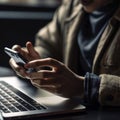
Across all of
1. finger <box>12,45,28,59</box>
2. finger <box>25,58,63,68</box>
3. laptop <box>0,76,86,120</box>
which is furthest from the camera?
finger <box>12,45,28,59</box>

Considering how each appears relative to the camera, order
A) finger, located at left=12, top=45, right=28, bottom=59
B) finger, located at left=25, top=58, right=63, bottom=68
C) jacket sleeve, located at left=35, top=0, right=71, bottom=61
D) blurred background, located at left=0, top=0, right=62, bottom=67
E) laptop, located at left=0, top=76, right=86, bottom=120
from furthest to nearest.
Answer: blurred background, located at left=0, top=0, right=62, bottom=67, jacket sleeve, located at left=35, top=0, right=71, bottom=61, finger, located at left=12, top=45, right=28, bottom=59, finger, located at left=25, top=58, right=63, bottom=68, laptop, located at left=0, top=76, right=86, bottom=120

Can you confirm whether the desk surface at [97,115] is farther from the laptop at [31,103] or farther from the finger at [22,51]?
the finger at [22,51]

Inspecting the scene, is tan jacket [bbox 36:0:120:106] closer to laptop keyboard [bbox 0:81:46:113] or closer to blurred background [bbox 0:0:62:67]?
laptop keyboard [bbox 0:81:46:113]

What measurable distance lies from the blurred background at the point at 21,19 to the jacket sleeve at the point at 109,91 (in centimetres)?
125

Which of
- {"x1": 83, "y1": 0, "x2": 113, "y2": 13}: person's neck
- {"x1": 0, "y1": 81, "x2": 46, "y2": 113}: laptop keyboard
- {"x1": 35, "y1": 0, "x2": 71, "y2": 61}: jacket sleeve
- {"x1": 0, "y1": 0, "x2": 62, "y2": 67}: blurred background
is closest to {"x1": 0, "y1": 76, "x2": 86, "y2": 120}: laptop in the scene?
{"x1": 0, "y1": 81, "x2": 46, "y2": 113}: laptop keyboard

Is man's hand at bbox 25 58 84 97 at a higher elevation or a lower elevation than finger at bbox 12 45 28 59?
lower

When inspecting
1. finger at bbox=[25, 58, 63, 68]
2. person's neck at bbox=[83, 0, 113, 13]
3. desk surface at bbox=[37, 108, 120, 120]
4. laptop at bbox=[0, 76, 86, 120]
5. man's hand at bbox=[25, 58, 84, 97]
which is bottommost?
desk surface at bbox=[37, 108, 120, 120]

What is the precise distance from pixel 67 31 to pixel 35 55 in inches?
19.4

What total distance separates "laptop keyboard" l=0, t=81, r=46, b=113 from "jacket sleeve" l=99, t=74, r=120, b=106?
18 cm

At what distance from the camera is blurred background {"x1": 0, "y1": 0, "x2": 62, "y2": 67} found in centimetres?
230

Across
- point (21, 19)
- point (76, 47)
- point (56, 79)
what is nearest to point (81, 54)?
point (76, 47)

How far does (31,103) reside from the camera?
37.9 inches

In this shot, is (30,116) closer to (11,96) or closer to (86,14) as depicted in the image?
(11,96)

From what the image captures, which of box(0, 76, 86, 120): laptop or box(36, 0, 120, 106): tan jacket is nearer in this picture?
box(0, 76, 86, 120): laptop
